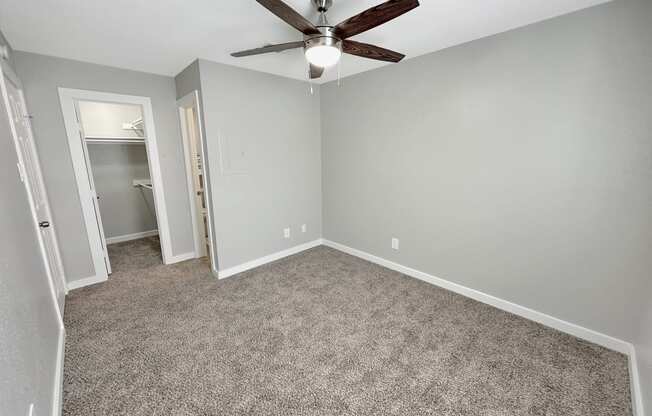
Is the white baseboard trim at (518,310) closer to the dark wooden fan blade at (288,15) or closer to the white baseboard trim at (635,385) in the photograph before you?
the white baseboard trim at (635,385)

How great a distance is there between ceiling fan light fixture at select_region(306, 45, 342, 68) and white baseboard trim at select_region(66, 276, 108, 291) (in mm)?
3333

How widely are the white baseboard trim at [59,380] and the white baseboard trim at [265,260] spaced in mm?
1341

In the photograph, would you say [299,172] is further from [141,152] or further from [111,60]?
[141,152]

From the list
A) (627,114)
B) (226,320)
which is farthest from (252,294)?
(627,114)

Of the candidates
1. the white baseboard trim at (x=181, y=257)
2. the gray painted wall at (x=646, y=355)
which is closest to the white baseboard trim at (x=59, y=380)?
the white baseboard trim at (x=181, y=257)

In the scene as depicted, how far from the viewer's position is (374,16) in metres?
1.39

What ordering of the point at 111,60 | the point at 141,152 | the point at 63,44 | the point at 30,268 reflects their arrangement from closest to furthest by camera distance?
the point at 30,268 < the point at 63,44 < the point at 111,60 < the point at 141,152

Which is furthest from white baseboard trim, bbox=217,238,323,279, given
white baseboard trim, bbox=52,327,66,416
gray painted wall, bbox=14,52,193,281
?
white baseboard trim, bbox=52,327,66,416

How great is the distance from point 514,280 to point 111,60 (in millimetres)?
4382

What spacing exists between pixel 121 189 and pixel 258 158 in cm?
275

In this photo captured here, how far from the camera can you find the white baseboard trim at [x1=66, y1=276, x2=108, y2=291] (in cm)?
281

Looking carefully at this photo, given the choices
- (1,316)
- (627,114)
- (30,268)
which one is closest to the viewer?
(1,316)

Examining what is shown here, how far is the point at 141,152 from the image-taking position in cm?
440

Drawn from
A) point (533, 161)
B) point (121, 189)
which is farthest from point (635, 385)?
point (121, 189)
